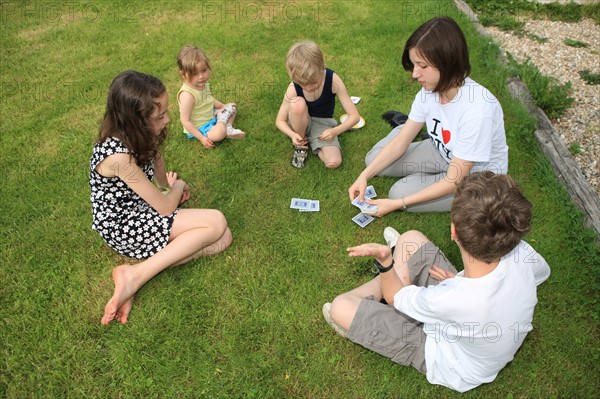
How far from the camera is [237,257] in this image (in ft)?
12.1

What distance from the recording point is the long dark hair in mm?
2958

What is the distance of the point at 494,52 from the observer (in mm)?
5832

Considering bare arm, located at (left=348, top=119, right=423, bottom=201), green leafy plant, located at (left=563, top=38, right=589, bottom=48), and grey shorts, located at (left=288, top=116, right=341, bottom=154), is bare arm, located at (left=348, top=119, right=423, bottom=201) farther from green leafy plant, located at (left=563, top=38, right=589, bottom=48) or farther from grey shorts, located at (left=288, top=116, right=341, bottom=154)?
green leafy plant, located at (left=563, top=38, right=589, bottom=48)

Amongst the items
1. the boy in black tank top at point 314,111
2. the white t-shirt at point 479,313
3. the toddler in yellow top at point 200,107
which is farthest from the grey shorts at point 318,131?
the white t-shirt at point 479,313

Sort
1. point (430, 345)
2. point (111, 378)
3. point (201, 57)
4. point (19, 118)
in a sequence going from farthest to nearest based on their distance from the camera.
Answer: point (19, 118) → point (201, 57) → point (111, 378) → point (430, 345)

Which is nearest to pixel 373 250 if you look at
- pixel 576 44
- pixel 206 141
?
pixel 206 141

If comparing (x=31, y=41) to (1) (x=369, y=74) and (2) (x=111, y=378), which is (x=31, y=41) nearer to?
(1) (x=369, y=74)

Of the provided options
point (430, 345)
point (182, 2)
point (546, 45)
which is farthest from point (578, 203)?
point (182, 2)

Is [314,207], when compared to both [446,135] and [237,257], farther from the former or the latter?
[446,135]

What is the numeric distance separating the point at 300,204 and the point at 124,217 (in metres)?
1.66

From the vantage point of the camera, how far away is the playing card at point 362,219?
12.9 ft

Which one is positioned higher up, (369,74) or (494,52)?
(494,52)

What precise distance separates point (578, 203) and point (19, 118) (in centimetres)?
649

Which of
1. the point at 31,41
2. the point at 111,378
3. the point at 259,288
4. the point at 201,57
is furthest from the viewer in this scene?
the point at 31,41
